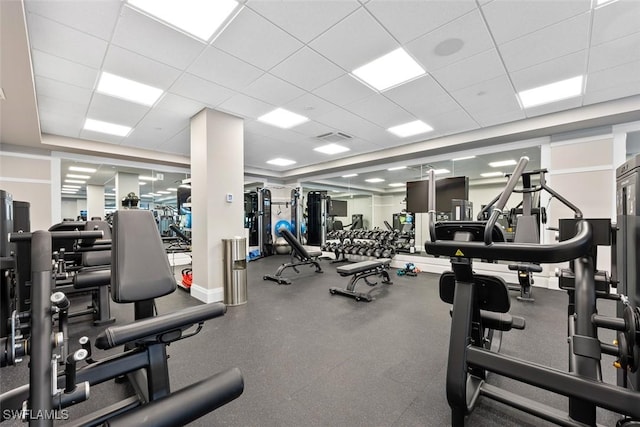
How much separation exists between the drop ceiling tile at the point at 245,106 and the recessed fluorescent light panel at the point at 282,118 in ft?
0.49

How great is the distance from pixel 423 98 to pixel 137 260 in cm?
397

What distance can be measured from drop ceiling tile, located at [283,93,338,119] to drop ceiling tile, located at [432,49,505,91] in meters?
1.57

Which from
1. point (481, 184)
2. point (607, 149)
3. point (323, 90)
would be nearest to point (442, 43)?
point (323, 90)

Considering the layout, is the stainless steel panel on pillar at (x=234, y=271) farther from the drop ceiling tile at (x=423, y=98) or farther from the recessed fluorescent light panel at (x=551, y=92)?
the recessed fluorescent light panel at (x=551, y=92)

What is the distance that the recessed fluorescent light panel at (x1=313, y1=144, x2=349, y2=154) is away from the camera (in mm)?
6411

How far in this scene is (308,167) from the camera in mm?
8703

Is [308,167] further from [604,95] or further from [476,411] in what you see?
[476,411]

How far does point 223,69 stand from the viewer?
123 inches

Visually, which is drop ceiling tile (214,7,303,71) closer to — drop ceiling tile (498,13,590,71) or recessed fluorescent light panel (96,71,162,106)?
recessed fluorescent light panel (96,71,162,106)

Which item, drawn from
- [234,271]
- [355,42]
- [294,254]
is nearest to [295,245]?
[294,254]

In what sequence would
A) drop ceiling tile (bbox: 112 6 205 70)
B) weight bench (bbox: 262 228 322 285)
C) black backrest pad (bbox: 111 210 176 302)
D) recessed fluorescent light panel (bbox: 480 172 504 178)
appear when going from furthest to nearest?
recessed fluorescent light panel (bbox: 480 172 504 178), weight bench (bbox: 262 228 322 285), drop ceiling tile (bbox: 112 6 205 70), black backrest pad (bbox: 111 210 176 302)

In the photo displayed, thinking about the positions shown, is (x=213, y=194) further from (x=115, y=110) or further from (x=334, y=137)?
(x=334, y=137)

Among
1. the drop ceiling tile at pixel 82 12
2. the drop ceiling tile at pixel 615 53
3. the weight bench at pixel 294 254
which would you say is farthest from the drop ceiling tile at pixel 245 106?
the drop ceiling tile at pixel 615 53

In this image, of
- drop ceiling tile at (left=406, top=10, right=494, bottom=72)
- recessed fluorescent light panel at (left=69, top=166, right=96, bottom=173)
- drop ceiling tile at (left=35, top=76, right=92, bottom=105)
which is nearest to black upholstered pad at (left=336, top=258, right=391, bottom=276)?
drop ceiling tile at (left=406, top=10, right=494, bottom=72)
